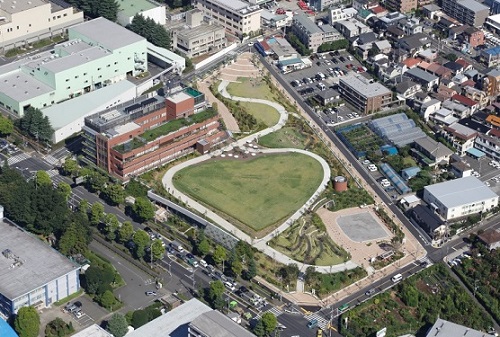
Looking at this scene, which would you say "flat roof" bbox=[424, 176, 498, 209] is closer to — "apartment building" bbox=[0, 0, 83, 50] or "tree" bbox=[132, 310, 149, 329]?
"tree" bbox=[132, 310, 149, 329]

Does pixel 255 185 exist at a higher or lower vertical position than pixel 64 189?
lower

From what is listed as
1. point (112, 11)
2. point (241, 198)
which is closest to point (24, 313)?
point (241, 198)

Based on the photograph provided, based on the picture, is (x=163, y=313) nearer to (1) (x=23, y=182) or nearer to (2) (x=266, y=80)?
(1) (x=23, y=182)

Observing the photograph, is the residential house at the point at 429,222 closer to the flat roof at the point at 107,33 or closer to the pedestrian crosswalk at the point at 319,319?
the pedestrian crosswalk at the point at 319,319

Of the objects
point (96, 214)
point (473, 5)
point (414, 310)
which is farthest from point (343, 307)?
point (473, 5)

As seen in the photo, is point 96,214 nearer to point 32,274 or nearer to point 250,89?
point 32,274

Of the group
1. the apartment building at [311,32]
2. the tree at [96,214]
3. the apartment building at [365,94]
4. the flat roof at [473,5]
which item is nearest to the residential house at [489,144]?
the apartment building at [365,94]
